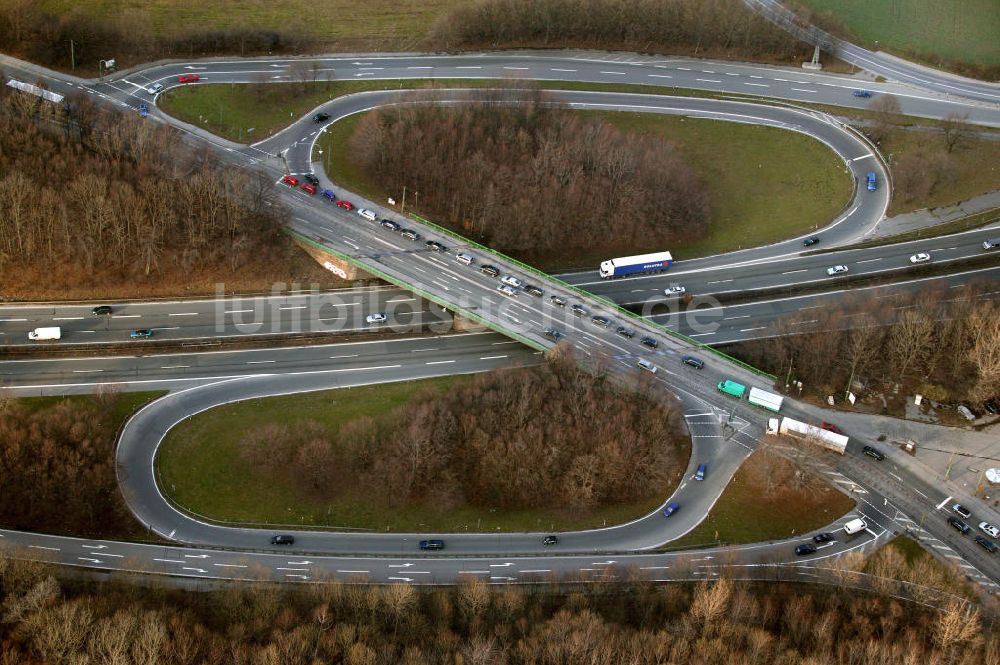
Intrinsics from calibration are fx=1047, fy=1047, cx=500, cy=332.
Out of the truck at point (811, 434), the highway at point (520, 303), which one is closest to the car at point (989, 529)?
the highway at point (520, 303)

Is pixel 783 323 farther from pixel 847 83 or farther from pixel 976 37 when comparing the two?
pixel 976 37

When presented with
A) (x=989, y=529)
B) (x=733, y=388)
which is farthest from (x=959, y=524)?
(x=733, y=388)

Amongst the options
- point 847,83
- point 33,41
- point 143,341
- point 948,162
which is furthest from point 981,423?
point 33,41

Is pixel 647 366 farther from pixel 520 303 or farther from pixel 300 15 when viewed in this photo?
pixel 300 15

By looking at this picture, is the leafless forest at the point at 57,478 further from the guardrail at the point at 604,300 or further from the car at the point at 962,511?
the car at the point at 962,511

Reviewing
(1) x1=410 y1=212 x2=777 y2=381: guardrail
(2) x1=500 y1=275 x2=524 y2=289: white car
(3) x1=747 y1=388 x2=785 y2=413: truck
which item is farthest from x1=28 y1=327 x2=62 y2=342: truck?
(3) x1=747 y1=388 x2=785 y2=413: truck

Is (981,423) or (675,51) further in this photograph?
Answer: (675,51)

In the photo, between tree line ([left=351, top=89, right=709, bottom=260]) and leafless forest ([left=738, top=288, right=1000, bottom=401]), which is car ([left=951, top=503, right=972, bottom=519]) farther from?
tree line ([left=351, top=89, right=709, bottom=260])
